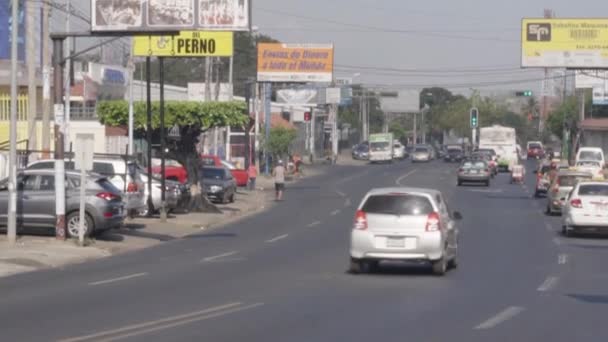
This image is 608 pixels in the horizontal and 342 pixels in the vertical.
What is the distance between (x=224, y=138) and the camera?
8150cm

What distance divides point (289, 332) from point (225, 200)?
115 ft

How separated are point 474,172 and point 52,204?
38889 millimetres

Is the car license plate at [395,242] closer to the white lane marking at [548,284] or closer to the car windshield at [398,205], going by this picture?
the car windshield at [398,205]

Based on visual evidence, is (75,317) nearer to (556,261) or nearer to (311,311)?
(311,311)

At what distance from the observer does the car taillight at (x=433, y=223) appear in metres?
21.8

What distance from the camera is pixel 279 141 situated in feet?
253

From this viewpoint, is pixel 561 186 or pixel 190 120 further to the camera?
pixel 190 120

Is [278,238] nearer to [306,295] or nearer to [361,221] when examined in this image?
[361,221]

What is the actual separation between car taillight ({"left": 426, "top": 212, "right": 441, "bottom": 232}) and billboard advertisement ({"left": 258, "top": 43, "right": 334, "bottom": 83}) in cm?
7335

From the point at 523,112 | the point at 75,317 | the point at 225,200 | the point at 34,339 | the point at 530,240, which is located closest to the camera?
the point at 34,339

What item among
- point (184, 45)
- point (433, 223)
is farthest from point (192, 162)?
point (433, 223)

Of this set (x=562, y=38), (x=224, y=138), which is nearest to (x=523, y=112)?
(x=224, y=138)

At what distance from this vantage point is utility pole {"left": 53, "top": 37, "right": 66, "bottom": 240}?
29.2 metres

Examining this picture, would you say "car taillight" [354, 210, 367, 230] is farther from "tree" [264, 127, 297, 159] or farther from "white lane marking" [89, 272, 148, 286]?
"tree" [264, 127, 297, 159]
